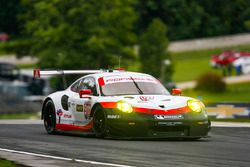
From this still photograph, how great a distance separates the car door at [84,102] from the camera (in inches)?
709

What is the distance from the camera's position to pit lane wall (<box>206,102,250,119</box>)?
29734 millimetres

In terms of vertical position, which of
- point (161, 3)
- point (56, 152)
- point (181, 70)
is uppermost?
point (161, 3)

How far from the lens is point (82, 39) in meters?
69.3

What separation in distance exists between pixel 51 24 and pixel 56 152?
5702cm

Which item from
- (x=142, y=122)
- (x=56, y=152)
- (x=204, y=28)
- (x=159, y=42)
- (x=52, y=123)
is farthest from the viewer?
(x=204, y=28)

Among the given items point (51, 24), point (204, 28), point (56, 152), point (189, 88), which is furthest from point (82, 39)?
point (56, 152)

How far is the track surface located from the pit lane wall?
10.9 metres

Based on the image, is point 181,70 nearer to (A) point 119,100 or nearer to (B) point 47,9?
(B) point 47,9

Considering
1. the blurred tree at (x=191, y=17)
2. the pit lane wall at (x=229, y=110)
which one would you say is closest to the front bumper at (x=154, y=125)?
the pit lane wall at (x=229, y=110)

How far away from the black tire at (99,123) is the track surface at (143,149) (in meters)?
0.20

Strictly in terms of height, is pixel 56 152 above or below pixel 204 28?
below

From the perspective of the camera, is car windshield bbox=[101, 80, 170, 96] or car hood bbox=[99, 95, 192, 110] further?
car windshield bbox=[101, 80, 170, 96]

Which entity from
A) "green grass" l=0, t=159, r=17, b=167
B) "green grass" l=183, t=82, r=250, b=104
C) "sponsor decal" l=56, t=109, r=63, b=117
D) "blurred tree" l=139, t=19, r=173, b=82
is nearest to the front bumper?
"sponsor decal" l=56, t=109, r=63, b=117

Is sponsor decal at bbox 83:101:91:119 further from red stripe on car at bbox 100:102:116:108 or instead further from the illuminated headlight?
the illuminated headlight
